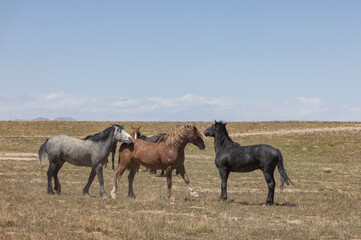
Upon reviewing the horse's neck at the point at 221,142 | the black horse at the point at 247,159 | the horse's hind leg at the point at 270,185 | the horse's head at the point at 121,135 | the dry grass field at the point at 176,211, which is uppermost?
the horse's head at the point at 121,135

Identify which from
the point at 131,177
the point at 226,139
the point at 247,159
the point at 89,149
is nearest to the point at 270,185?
the point at 247,159

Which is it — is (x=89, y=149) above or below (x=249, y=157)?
above

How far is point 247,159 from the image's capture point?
14836mm

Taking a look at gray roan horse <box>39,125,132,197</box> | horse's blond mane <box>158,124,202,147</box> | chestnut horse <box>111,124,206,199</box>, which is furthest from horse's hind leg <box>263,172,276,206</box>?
gray roan horse <box>39,125,132,197</box>

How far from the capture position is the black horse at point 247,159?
14.5 meters

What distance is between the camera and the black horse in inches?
571

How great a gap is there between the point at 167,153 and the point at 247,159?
8.43ft

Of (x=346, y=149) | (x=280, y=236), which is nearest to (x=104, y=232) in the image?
(x=280, y=236)

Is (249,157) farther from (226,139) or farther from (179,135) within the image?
(179,135)

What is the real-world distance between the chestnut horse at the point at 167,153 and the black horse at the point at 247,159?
32.0 inches

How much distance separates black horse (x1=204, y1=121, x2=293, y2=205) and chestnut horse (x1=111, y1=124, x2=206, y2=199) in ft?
2.66

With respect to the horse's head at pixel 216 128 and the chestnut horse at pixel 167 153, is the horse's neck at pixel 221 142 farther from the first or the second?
the chestnut horse at pixel 167 153

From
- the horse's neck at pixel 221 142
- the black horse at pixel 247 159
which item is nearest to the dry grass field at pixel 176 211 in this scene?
the black horse at pixel 247 159

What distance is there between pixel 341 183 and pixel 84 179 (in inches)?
505
